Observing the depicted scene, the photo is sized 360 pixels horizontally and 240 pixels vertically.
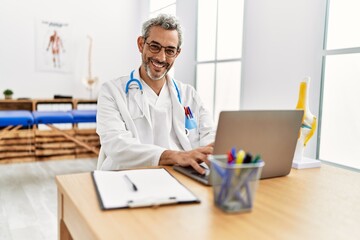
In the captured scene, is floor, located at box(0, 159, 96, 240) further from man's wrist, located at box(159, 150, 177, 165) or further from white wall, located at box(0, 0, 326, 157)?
man's wrist, located at box(159, 150, 177, 165)

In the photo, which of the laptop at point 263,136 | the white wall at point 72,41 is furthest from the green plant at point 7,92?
the laptop at point 263,136

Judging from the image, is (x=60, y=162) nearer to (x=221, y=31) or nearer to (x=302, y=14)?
(x=221, y=31)

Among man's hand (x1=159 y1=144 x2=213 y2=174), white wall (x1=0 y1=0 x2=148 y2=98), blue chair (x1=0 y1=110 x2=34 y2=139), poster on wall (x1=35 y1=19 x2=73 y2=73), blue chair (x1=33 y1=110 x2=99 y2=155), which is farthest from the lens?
poster on wall (x1=35 y1=19 x2=73 y2=73)

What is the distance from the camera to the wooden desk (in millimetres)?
718

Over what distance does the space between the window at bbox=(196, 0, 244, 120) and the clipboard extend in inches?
85.1

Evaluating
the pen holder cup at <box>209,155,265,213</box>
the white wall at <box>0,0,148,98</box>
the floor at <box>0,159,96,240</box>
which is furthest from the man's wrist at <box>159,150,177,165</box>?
the white wall at <box>0,0,148,98</box>

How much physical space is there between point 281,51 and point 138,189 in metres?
1.92

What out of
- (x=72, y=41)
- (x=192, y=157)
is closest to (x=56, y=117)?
(x=72, y=41)

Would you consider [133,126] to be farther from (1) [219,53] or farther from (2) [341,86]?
(1) [219,53]

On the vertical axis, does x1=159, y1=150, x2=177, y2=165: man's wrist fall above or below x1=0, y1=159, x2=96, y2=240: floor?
above

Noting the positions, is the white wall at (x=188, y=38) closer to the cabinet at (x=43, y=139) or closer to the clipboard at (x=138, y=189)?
the cabinet at (x=43, y=139)

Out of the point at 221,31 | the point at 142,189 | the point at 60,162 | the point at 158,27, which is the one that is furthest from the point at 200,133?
the point at 60,162

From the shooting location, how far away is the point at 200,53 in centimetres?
379

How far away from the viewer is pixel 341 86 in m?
2.18
